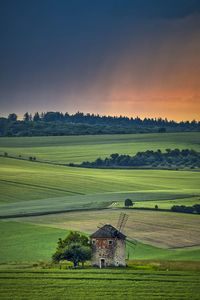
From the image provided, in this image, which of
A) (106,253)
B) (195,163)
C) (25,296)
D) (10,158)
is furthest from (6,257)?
(195,163)

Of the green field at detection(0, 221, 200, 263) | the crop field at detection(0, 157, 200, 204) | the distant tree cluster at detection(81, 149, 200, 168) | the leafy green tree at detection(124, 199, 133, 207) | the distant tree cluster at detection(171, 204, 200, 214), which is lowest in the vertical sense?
the green field at detection(0, 221, 200, 263)

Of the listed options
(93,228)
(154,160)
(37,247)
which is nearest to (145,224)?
(93,228)

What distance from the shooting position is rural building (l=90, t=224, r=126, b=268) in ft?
195

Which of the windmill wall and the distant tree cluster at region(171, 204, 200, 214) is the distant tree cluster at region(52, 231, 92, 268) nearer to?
the windmill wall

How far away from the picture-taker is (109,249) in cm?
5966

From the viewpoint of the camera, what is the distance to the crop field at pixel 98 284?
1750 inches

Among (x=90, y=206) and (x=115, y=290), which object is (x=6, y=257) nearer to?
(x=115, y=290)

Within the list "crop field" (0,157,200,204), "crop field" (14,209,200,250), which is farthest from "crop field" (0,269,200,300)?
"crop field" (0,157,200,204)

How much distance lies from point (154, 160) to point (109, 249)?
125742 mm

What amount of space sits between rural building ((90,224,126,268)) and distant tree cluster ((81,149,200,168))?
116m

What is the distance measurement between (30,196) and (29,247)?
137 feet

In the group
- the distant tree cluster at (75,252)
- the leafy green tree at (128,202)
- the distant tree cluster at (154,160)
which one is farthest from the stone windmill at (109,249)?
the distant tree cluster at (154,160)

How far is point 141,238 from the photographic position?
2928 inches

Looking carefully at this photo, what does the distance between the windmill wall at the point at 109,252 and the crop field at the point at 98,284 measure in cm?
388
